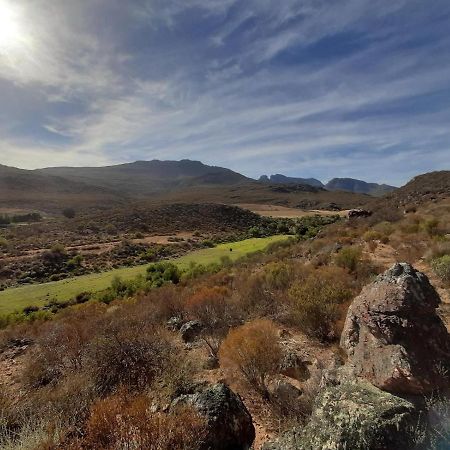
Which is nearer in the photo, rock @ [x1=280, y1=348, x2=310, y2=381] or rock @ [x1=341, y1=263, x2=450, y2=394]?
rock @ [x1=341, y1=263, x2=450, y2=394]

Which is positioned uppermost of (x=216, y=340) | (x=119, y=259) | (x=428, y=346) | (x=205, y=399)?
(x=428, y=346)

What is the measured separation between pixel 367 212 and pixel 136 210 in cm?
4822

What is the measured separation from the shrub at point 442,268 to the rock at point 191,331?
6.84m

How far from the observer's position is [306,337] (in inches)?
344

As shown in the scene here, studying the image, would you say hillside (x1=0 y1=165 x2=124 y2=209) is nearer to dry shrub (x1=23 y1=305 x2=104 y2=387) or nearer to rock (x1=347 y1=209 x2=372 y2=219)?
rock (x1=347 y1=209 x2=372 y2=219)

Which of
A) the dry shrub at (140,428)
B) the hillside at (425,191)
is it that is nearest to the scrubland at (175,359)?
the dry shrub at (140,428)

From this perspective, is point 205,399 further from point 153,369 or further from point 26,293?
point 26,293

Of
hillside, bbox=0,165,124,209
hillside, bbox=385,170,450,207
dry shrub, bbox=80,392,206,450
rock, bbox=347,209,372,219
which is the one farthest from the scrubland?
hillside, bbox=0,165,124,209

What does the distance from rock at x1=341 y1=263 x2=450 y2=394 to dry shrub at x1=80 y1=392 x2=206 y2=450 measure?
7.49ft

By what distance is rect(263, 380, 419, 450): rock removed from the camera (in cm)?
365

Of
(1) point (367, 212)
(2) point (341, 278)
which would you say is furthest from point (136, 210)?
(2) point (341, 278)

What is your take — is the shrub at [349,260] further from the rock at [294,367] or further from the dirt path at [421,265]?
the rock at [294,367]

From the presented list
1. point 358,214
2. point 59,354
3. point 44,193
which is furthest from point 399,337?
point 44,193

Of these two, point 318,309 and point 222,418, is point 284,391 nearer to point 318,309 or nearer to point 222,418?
point 222,418
